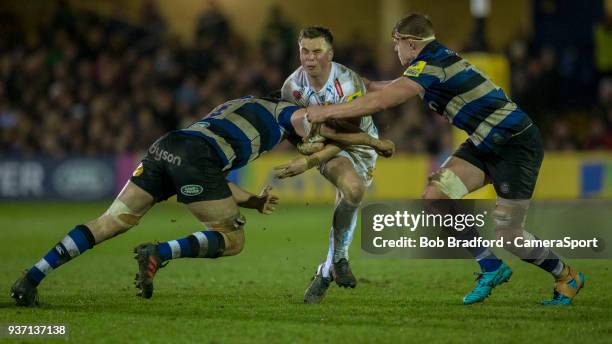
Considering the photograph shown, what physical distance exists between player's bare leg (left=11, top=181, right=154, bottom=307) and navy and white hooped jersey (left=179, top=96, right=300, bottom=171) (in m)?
0.63

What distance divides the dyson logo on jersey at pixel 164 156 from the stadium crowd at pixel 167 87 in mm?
12237

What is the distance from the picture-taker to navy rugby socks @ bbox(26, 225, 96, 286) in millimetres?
7773

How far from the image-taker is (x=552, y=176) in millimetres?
19062

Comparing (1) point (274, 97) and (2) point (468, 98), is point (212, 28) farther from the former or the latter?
(2) point (468, 98)

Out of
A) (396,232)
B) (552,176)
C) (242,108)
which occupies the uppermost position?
(242,108)

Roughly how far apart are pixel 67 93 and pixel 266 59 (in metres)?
4.05

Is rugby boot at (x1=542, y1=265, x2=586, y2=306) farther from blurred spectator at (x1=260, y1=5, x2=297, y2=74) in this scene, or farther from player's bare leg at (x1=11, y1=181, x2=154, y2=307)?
blurred spectator at (x1=260, y1=5, x2=297, y2=74)

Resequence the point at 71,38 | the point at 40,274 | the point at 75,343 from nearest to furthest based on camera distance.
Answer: the point at 75,343
the point at 40,274
the point at 71,38

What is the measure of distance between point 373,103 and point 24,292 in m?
2.90

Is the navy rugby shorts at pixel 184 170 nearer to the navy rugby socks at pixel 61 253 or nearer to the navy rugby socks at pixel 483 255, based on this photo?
the navy rugby socks at pixel 61 253

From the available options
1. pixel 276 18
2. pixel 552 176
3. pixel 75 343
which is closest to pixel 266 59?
pixel 276 18

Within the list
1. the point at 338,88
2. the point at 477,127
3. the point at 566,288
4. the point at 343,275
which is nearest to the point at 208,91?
the point at 338,88

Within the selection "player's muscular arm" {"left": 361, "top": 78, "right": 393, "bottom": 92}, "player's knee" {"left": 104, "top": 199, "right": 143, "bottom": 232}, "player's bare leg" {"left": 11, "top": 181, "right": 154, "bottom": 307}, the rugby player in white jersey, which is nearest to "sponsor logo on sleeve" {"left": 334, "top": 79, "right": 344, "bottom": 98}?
the rugby player in white jersey

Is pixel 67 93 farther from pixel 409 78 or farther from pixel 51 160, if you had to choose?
pixel 409 78
